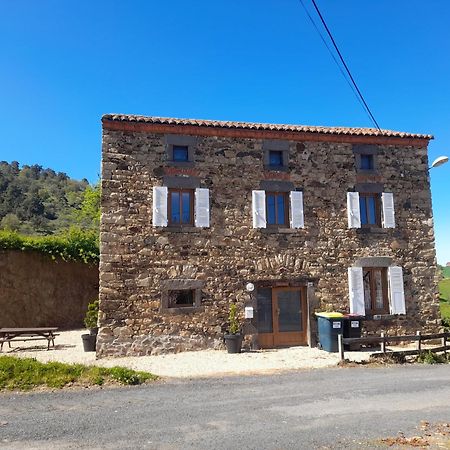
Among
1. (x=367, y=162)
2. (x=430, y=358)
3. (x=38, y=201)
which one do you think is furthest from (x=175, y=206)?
(x=38, y=201)

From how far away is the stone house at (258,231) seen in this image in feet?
35.1

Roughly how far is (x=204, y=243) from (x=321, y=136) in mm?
4868

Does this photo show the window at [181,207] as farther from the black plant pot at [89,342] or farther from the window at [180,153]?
the black plant pot at [89,342]

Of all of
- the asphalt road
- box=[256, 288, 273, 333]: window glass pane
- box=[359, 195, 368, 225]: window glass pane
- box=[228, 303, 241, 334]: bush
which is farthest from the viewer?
box=[359, 195, 368, 225]: window glass pane

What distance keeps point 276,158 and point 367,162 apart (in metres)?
2.96

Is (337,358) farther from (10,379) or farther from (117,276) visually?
(10,379)

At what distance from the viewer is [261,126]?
11844 mm

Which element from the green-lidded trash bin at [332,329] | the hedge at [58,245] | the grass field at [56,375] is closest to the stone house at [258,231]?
the green-lidded trash bin at [332,329]

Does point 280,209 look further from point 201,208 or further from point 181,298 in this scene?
point 181,298

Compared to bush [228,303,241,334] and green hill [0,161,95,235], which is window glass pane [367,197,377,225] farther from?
green hill [0,161,95,235]

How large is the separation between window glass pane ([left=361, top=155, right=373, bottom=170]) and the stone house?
0.23 ft

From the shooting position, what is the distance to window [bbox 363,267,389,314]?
12.1m

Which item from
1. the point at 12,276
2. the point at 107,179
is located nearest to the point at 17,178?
the point at 12,276

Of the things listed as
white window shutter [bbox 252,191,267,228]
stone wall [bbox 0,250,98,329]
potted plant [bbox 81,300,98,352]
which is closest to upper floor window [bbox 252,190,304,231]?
white window shutter [bbox 252,191,267,228]
